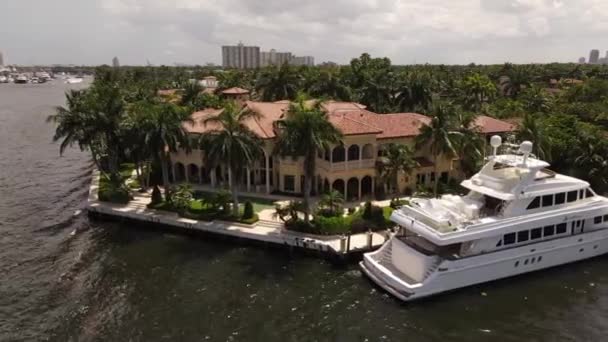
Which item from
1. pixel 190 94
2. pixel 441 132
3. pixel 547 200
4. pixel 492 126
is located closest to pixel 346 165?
pixel 441 132

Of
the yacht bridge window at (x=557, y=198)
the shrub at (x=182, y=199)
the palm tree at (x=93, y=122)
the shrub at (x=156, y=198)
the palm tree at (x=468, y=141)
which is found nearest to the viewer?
the yacht bridge window at (x=557, y=198)

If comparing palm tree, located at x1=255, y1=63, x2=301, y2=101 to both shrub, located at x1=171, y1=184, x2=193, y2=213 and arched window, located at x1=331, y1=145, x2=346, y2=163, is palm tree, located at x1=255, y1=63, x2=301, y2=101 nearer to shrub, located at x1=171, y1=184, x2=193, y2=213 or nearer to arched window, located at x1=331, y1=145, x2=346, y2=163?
arched window, located at x1=331, y1=145, x2=346, y2=163

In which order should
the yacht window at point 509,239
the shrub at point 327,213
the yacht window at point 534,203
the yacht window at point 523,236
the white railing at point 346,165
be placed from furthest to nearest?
the white railing at point 346,165 → the shrub at point 327,213 → the yacht window at point 534,203 → the yacht window at point 523,236 → the yacht window at point 509,239

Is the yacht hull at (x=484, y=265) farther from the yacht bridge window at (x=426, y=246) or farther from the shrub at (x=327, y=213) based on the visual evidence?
the shrub at (x=327, y=213)

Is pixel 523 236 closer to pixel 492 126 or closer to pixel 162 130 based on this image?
pixel 492 126

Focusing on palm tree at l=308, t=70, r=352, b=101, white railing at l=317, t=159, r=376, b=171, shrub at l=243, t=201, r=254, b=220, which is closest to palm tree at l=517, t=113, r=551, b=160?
white railing at l=317, t=159, r=376, b=171

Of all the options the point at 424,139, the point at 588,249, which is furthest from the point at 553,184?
the point at 424,139

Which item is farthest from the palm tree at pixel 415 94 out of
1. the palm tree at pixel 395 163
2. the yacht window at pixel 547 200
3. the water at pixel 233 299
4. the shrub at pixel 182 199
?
the shrub at pixel 182 199
